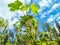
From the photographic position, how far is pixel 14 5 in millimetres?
2863

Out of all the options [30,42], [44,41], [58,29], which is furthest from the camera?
[58,29]

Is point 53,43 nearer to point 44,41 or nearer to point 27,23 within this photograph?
point 44,41

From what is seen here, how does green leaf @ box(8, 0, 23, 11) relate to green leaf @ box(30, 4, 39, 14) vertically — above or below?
above

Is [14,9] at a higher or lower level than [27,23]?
higher

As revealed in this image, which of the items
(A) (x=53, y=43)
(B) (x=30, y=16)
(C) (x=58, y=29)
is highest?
(C) (x=58, y=29)

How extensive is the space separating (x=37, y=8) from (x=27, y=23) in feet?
0.84

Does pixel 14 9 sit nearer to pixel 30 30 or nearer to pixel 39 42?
pixel 30 30

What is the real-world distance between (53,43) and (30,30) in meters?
0.45

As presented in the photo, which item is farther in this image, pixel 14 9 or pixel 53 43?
pixel 53 43

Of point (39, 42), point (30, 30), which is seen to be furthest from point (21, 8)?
point (39, 42)

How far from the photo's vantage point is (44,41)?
3.01m

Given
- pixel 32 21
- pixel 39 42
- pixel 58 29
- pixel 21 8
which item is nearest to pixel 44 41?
pixel 39 42

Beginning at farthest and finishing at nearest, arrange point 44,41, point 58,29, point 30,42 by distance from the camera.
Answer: point 58,29, point 44,41, point 30,42

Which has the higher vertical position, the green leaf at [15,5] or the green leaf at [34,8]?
the green leaf at [15,5]
